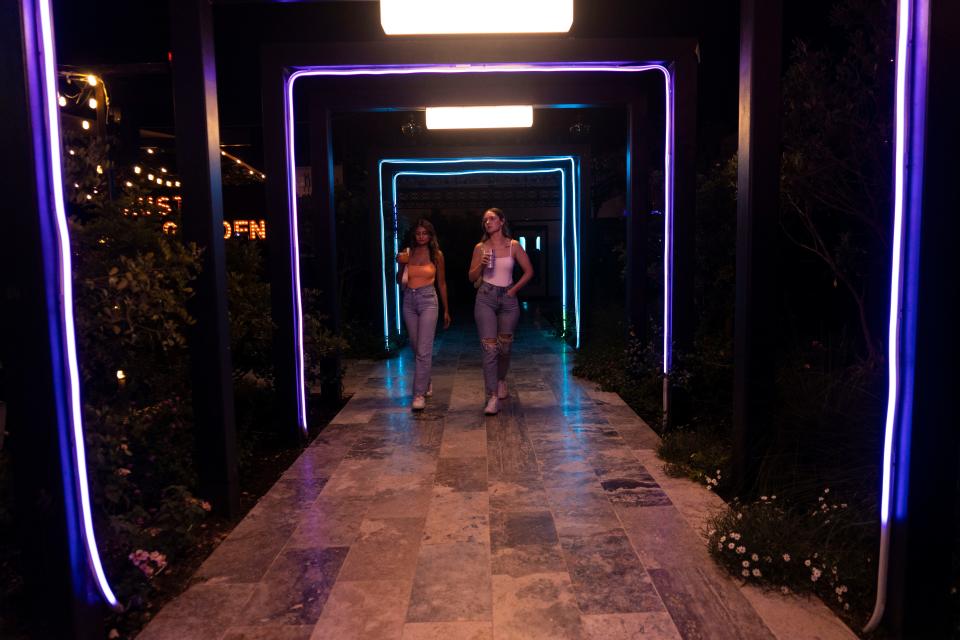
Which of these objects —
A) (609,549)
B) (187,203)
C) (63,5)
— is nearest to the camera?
(609,549)

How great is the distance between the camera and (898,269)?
2246mm

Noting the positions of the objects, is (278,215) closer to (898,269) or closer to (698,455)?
(698,455)

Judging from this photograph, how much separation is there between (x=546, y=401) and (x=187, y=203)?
4.06m

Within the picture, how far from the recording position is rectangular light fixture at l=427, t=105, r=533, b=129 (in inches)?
295

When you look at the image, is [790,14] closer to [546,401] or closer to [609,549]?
[546,401]

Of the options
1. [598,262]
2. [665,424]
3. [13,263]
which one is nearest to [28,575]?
[13,263]

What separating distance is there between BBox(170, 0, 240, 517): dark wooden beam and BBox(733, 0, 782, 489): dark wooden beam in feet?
9.11

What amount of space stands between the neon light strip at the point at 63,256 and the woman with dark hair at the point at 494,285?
388 centimetres

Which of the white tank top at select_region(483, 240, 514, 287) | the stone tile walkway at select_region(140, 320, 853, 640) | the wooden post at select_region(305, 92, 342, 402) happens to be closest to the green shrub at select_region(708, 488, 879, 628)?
the stone tile walkway at select_region(140, 320, 853, 640)

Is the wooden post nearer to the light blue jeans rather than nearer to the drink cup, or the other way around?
the light blue jeans

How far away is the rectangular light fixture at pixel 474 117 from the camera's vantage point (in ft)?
24.5

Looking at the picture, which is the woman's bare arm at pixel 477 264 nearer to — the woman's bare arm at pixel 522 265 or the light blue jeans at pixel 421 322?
the woman's bare arm at pixel 522 265

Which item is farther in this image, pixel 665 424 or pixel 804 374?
pixel 665 424

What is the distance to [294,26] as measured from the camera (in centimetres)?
642
